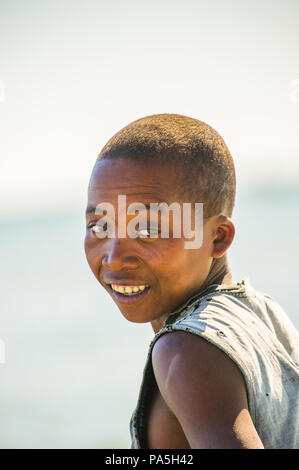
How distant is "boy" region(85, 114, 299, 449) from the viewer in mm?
1359

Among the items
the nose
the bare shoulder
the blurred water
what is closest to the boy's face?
the nose

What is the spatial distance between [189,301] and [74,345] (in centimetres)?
503

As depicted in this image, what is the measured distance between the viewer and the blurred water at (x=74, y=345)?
496 centimetres

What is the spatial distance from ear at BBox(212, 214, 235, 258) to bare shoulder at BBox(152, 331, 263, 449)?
0.57 metres

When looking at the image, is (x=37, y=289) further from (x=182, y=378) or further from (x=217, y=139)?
(x=182, y=378)

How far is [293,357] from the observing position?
5.79 feet

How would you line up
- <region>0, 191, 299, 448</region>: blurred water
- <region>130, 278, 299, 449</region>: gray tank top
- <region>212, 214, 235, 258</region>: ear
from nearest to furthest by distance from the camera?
1. <region>130, 278, 299, 449</region>: gray tank top
2. <region>212, 214, 235, 258</region>: ear
3. <region>0, 191, 299, 448</region>: blurred water

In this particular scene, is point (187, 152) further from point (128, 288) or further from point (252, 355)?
point (252, 355)

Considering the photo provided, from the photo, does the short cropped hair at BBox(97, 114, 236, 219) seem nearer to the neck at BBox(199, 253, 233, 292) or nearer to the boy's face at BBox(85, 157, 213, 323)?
the boy's face at BBox(85, 157, 213, 323)

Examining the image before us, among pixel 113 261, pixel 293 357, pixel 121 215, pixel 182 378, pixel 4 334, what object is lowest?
pixel 182 378

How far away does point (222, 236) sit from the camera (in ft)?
6.51

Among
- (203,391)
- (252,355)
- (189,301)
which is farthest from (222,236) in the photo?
(203,391)
